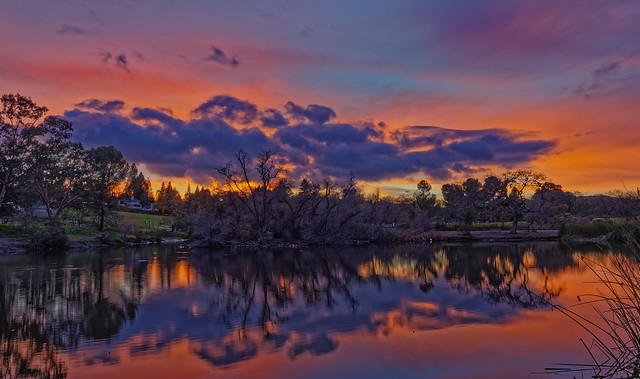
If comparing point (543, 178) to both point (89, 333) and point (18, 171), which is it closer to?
point (89, 333)

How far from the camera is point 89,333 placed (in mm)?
11117

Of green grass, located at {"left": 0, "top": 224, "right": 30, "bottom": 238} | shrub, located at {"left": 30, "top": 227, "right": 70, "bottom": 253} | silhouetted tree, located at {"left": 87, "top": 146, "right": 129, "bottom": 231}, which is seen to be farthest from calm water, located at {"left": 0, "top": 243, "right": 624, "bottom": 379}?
silhouetted tree, located at {"left": 87, "top": 146, "right": 129, "bottom": 231}

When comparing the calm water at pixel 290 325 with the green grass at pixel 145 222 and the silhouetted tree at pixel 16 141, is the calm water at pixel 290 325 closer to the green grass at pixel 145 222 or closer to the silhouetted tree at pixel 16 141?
the silhouetted tree at pixel 16 141

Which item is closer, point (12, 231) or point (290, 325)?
point (290, 325)

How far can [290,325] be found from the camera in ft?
38.5

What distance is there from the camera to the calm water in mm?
8492

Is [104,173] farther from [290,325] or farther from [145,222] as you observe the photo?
[290,325]

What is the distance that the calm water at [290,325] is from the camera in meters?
8.49

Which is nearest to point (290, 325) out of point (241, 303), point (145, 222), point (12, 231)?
point (241, 303)

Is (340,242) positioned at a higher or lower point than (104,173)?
lower

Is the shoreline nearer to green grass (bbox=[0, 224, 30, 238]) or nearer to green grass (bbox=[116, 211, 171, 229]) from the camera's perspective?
green grass (bbox=[0, 224, 30, 238])

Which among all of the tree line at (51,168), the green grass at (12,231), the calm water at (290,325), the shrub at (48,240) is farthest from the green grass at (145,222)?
the calm water at (290,325)

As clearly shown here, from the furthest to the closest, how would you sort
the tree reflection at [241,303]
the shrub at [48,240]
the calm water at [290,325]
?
the shrub at [48,240] → the tree reflection at [241,303] → the calm water at [290,325]

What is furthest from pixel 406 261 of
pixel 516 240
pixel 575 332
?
pixel 516 240
